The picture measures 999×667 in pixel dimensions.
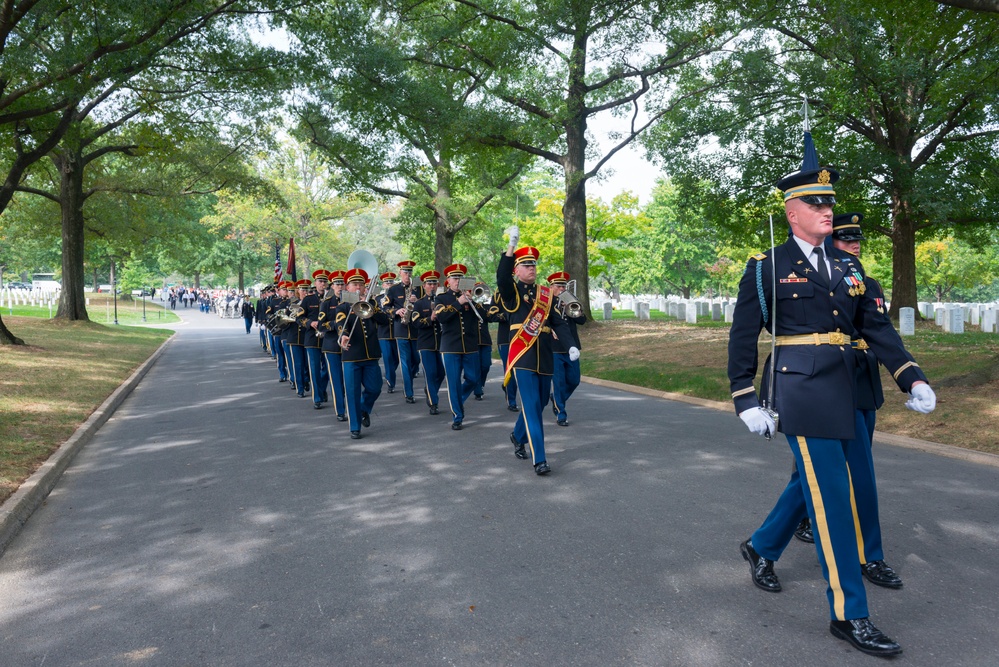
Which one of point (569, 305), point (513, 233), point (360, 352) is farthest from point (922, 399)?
point (360, 352)

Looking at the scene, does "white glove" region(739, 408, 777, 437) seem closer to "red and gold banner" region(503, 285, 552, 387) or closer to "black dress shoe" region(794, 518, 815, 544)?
"black dress shoe" region(794, 518, 815, 544)

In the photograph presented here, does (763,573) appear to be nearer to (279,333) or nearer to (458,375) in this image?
(458,375)

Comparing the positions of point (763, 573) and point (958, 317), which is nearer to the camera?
point (763, 573)

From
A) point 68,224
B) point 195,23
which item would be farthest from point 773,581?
point 68,224

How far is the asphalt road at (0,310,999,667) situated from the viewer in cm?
366

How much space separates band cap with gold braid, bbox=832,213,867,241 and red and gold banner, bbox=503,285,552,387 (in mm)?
3258

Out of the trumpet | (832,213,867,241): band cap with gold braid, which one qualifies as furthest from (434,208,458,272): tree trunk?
(832,213,867,241): band cap with gold braid

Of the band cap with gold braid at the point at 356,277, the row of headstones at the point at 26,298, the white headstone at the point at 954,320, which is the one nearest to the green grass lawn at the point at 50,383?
the band cap with gold braid at the point at 356,277

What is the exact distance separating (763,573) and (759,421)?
1029mm

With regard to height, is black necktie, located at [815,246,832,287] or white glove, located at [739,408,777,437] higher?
black necktie, located at [815,246,832,287]

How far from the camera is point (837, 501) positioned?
3.73 m

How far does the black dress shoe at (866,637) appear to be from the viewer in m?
3.45

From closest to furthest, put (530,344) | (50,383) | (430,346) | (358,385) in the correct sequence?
(530,344) → (358,385) → (430,346) → (50,383)

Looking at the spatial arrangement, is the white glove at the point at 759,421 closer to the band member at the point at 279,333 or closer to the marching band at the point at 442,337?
the marching band at the point at 442,337
